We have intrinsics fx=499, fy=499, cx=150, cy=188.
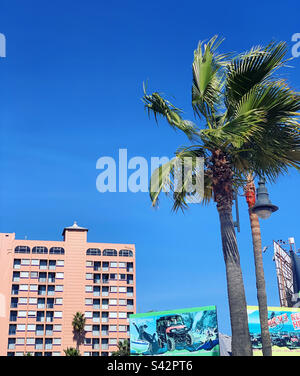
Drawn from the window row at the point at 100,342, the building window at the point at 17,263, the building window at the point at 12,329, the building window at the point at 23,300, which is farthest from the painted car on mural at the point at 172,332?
the building window at the point at 17,263

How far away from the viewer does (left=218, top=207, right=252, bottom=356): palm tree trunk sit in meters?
11.2

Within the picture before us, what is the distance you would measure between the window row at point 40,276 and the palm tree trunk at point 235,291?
291 ft

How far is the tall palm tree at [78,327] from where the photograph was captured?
94.3 meters

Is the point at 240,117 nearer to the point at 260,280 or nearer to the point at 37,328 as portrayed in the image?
the point at 260,280

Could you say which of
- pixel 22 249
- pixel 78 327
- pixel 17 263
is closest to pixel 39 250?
pixel 22 249

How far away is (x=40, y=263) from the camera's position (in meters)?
98.1

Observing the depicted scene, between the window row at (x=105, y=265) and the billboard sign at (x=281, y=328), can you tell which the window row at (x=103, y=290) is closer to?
the window row at (x=105, y=265)

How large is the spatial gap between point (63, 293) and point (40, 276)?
18.3ft

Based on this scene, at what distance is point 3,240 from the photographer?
96312mm

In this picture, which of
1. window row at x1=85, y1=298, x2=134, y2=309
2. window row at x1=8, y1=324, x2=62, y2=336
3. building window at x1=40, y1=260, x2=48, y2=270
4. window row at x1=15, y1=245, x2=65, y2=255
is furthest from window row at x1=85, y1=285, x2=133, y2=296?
window row at x1=8, y1=324, x2=62, y2=336

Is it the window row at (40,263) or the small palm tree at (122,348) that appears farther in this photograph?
the window row at (40,263)
